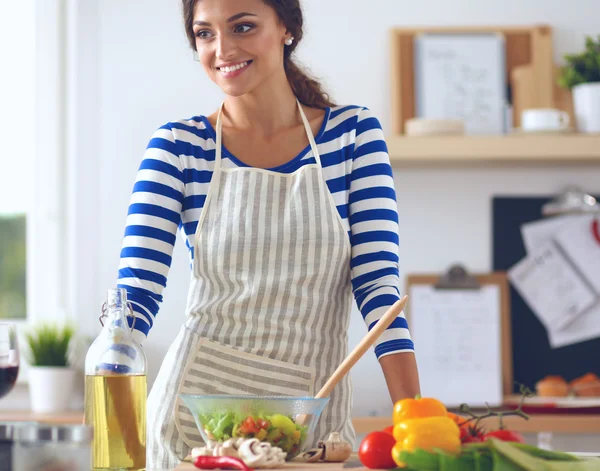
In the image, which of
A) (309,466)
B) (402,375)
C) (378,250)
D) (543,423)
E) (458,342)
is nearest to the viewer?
(309,466)

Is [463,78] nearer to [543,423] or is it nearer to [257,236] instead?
[543,423]

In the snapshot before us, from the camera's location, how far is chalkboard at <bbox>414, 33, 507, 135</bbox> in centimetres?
278

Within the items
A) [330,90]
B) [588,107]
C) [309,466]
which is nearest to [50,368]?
[330,90]

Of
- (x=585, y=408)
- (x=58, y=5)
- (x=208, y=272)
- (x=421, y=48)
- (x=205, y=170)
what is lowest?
(x=585, y=408)

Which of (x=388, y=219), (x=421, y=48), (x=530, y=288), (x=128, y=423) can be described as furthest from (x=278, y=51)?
(x=530, y=288)

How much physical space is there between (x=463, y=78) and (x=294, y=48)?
133 centimetres

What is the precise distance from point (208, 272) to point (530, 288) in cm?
162

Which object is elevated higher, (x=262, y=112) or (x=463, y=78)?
(x=463, y=78)

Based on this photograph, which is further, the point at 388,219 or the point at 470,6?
the point at 470,6

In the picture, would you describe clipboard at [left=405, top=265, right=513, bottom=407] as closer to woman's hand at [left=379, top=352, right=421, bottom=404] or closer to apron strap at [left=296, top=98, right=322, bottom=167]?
apron strap at [left=296, top=98, right=322, bottom=167]

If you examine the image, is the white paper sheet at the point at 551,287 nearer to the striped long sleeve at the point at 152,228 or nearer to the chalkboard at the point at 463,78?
the chalkboard at the point at 463,78

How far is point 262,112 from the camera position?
1.52m

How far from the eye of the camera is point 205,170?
1438mm

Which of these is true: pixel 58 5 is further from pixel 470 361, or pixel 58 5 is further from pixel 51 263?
pixel 470 361
